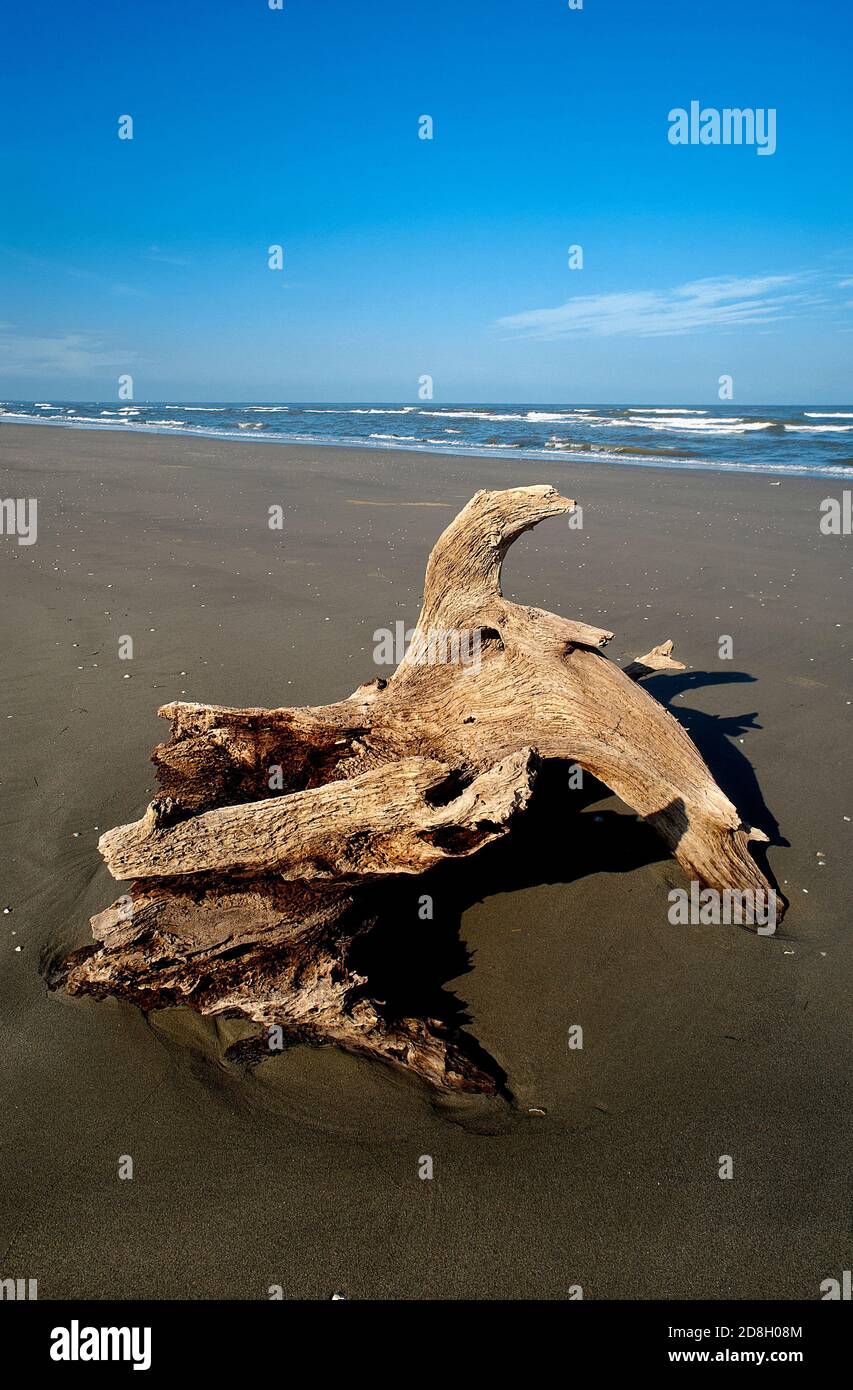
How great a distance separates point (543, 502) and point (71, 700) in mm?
5014

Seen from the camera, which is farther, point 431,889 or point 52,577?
point 52,577

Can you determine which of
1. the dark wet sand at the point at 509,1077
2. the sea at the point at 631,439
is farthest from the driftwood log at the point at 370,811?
the sea at the point at 631,439

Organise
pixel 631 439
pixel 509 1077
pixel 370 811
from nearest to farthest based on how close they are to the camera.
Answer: pixel 509 1077 < pixel 370 811 < pixel 631 439

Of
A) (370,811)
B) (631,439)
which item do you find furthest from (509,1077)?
(631,439)

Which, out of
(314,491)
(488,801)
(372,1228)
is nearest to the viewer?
(372,1228)

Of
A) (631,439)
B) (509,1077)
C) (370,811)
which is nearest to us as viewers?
(509,1077)

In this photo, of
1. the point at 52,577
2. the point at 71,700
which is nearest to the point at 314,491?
the point at 52,577

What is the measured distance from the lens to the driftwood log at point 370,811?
3977mm

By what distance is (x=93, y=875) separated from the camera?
5.30 metres

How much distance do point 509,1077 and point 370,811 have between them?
1.47 metres

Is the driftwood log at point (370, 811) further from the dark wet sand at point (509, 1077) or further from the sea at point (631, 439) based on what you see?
the sea at point (631, 439)

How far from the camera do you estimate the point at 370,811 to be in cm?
403

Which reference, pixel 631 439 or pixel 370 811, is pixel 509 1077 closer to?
pixel 370 811
